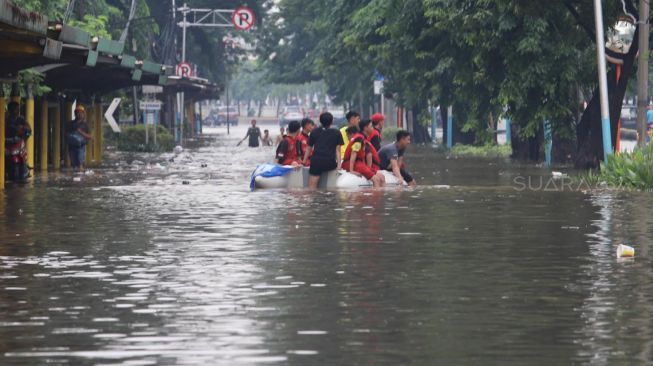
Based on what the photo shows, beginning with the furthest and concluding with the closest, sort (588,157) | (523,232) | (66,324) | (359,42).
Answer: (359,42), (588,157), (523,232), (66,324)

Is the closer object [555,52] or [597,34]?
[597,34]

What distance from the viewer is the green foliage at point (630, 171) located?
3162cm

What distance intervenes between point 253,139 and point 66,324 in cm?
6544

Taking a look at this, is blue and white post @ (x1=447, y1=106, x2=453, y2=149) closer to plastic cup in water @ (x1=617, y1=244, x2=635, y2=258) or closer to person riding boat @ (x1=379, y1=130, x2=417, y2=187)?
person riding boat @ (x1=379, y1=130, x2=417, y2=187)

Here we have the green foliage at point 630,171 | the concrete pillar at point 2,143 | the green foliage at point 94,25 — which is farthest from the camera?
the green foliage at point 94,25

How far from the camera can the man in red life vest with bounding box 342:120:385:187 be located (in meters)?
31.4

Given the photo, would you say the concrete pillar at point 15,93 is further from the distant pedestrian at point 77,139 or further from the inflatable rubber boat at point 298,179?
the inflatable rubber boat at point 298,179

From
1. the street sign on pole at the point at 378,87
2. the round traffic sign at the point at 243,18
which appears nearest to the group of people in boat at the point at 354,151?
the street sign on pole at the point at 378,87

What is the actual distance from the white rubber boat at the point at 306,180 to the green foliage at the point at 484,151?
79.7ft

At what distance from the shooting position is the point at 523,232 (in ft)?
67.5

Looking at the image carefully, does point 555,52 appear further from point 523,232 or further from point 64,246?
point 64,246

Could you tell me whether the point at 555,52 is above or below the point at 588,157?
above

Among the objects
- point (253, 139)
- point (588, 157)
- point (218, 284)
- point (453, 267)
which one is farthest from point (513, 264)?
point (253, 139)

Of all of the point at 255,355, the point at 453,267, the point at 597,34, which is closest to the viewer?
the point at 255,355
